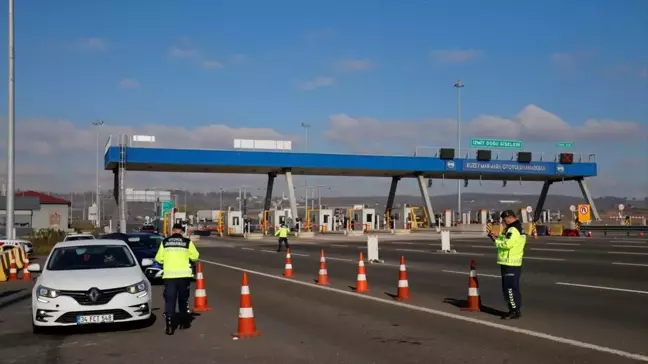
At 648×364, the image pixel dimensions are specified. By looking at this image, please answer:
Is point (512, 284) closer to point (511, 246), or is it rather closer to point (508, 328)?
point (511, 246)

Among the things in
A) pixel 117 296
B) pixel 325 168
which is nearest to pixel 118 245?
pixel 117 296

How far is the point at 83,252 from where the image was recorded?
1242 centimetres

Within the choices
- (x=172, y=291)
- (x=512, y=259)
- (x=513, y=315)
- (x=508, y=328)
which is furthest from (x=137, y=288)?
(x=513, y=315)

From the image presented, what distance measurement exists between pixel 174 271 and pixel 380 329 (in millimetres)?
3356

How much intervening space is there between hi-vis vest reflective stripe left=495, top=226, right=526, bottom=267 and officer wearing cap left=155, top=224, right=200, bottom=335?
16.3ft

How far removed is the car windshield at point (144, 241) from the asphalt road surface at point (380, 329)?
340cm

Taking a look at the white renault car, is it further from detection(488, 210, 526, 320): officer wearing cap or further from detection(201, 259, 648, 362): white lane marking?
detection(488, 210, 526, 320): officer wearing cap

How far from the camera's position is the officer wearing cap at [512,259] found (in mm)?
11484

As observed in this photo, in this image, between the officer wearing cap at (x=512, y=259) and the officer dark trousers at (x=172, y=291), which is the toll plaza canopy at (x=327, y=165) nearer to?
the officer dark trousers at (x=172, y=291)

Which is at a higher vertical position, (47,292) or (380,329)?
(47,292)

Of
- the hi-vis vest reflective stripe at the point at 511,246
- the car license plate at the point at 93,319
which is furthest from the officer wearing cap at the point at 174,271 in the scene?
the hi-vis vest reflective stripe at the point at 511,246

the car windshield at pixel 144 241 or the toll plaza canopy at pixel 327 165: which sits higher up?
the toll plaza canopy at pixel 327 165

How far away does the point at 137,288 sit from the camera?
36.2ft

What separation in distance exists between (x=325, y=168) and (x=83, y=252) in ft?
164
